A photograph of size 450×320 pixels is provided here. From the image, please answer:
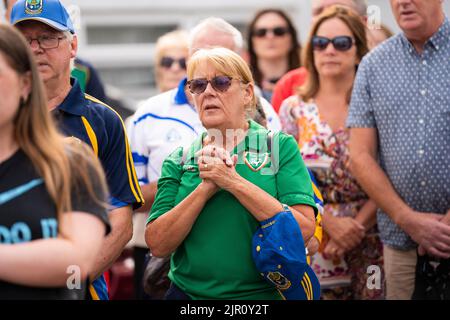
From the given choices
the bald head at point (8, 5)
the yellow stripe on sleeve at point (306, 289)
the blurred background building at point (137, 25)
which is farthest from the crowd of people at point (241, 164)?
the blurred background building at point (137, 25)

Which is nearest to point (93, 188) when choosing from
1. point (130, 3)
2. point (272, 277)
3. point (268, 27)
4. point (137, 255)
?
point (272, 277)

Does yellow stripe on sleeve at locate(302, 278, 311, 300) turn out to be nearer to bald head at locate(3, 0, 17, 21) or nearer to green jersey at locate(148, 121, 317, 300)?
green jersey at locate(148, 121, 317, 300)

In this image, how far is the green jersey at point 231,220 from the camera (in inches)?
153

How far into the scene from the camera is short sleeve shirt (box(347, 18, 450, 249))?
5176mm

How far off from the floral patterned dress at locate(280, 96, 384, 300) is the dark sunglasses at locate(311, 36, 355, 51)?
0.50m

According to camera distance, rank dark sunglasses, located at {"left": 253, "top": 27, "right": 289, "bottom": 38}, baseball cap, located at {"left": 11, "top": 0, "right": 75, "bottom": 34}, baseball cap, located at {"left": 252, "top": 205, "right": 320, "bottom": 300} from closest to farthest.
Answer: baseball cap, located at {"left": 252, "top": 205, "right": 320, "bottom": 300}
baseball cap, located at {"left": 11, "top": 0, "right": 75, "bottom": 34}
dark sunglasses, located at {"left": 253, "top": 27, "right": 289, "bottom": 38}

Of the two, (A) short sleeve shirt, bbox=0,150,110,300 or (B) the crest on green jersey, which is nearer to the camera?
(A) short sleeve shirt, bbox=0,150,110,300

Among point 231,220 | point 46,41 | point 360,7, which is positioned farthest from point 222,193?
point 360,7

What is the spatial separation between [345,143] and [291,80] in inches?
32.6

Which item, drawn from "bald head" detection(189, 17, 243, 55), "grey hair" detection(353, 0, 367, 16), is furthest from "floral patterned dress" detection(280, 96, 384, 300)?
"grey hair" detection(353, 0, 367, 16)

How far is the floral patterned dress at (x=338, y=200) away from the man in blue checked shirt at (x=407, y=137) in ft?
0.66

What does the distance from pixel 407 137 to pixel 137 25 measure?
785 cm

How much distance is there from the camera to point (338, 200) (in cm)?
570

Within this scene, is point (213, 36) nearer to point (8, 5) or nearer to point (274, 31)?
point (8, 5)
